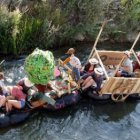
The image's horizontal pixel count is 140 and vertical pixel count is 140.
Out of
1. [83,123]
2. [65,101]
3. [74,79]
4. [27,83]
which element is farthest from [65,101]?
[27,83]

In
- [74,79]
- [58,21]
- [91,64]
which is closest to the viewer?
[74,79]

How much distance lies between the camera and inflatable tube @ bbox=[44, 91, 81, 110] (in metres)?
13.7

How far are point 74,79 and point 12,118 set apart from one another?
10.4 feet

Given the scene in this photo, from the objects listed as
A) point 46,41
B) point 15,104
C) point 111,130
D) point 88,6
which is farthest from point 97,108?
point 88,6

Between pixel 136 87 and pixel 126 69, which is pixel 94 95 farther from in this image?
pixel 126 69

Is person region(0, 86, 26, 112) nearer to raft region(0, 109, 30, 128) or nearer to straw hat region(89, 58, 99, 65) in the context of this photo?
raft region(0, 109, 30, 128)

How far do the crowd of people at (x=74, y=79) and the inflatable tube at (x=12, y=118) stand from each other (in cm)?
19

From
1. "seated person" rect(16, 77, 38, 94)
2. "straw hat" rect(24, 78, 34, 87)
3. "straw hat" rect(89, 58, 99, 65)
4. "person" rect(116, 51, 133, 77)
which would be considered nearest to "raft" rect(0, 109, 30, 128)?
"seated person" rect(16, 77, 38, 94)

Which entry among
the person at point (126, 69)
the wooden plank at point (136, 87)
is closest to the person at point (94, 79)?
the person at point (126, 69)

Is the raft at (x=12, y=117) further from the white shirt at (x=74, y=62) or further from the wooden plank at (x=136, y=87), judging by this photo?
the wooden plank at (x=136, y=87)

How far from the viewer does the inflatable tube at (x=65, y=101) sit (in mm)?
13729

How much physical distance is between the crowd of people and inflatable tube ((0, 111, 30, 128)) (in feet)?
0.63

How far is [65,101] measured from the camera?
14.0 meters

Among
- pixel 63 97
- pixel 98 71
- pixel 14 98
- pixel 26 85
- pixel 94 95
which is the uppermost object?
pixel 98 71
